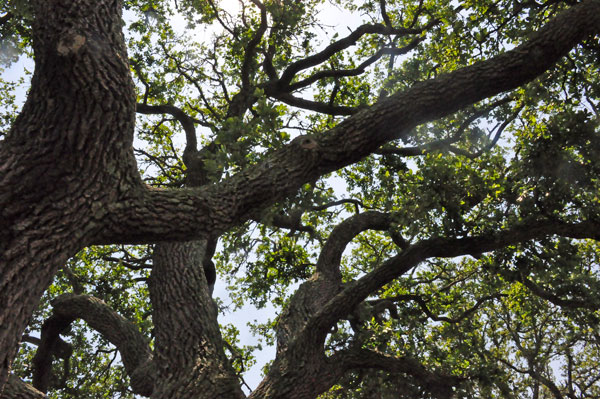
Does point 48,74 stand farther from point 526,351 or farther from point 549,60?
point 526,351

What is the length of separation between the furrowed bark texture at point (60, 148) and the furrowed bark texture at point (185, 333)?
2682 mm

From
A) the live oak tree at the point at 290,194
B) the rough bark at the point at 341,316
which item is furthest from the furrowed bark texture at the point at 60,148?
the rough bark at the point at 341,316

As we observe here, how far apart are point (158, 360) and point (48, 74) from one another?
12.9 ft

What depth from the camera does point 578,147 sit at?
607 centimetres

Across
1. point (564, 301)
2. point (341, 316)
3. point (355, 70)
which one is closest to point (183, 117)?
point (355, 70)

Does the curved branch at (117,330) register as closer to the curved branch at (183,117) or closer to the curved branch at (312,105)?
the curved branch at (183,117)

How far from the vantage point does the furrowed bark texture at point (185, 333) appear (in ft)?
17.9

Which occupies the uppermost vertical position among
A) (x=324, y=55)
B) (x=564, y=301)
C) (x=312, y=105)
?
(x=324, y=55)

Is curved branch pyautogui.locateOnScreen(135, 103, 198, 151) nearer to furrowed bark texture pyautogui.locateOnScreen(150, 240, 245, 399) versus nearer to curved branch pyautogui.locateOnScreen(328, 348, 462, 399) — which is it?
furrowed bark texture pyautogui.locateOnScreen(150, 240, 245, 399)

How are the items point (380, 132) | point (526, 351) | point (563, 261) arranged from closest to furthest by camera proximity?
1. point (380, 132)
2. point (563, 261)
3. point (526, 351)

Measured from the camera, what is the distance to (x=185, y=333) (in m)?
6.00

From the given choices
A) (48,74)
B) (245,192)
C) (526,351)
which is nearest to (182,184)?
(245,192)

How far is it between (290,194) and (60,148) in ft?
7.42

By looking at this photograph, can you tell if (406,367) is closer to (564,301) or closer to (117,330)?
(564,301)
